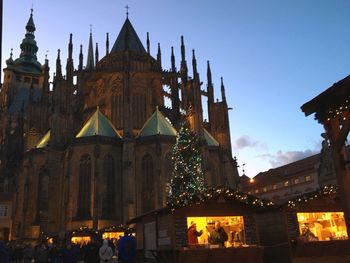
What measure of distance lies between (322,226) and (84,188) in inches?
1001

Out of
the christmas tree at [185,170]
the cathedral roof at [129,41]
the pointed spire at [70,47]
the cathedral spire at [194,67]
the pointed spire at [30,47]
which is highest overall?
the pointed spire at [30,47]

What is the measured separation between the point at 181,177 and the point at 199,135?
1291 cm

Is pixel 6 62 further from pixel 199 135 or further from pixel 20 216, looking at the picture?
pixel 199 135

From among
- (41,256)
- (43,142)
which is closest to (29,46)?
(43,142)

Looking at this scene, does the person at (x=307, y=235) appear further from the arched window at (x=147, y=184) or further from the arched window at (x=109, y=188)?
the arched window at (x=109, y=188)

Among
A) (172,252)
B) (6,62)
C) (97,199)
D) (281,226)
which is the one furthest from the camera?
(6,62)

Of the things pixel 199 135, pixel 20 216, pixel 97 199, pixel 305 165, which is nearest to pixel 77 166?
pixel 97 199

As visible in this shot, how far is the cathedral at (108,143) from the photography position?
3631 centimetres

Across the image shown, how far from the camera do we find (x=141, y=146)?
38562 mm

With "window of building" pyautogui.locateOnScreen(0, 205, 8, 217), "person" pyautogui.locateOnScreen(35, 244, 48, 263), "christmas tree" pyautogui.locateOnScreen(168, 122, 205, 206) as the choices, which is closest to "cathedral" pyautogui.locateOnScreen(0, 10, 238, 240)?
"window of building" pyautogui.locateOnScreen(0, 205, 8, 217)

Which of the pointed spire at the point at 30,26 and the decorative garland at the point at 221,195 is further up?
the pointed spire at the point at 30,26

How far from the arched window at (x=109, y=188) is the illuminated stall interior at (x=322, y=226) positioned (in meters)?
23.6

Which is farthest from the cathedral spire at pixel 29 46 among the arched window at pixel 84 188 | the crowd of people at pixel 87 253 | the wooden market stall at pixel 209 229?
the wooden market stall at pixel 209 229

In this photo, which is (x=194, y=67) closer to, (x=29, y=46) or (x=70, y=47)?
(x=70, y=47)
